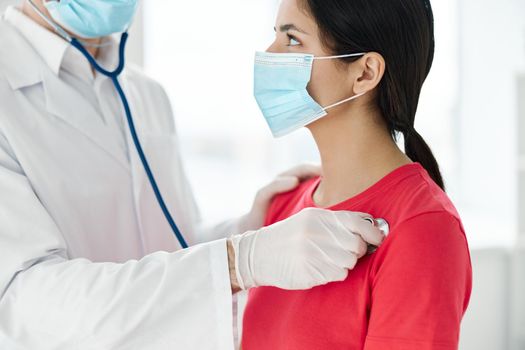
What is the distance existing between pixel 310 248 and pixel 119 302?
1.23 feet

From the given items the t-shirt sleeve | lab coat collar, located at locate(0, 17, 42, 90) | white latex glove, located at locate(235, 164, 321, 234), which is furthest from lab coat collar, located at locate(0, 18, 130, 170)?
the t-shirt sleeve

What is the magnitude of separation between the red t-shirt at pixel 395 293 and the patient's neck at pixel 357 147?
55mm

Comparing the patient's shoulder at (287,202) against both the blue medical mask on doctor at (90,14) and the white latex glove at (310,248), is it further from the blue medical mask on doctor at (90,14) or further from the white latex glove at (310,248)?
the blue medical mask on doctor at (90,14)

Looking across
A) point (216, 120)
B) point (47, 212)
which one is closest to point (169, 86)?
point (216, 120)

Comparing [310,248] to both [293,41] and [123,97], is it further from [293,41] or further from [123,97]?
[123,97]

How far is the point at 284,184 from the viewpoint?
1.62 meters

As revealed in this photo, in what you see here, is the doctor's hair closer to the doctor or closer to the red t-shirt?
the red t-shirt

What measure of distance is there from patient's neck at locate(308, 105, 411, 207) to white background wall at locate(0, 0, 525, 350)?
5.68 ft

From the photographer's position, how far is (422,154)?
54.3 inches

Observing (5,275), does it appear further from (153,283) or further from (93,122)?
(93,122)

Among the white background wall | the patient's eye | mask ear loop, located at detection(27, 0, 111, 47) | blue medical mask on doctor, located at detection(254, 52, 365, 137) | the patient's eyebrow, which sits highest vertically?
mask ear loop, located at detection(27, 0, 111, 47)

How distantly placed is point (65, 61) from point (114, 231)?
47 cm

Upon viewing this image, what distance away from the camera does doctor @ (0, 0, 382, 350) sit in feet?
3.76

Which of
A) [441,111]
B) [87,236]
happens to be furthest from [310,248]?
[441,111]
